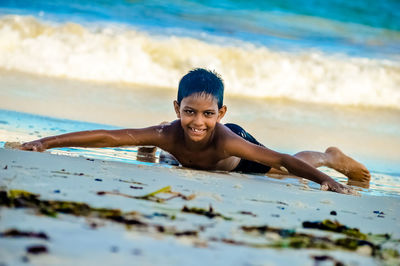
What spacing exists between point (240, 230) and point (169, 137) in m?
3.11

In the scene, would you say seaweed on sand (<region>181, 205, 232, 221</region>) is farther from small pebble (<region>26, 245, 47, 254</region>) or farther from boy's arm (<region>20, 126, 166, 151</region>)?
boy's arm (<region>20, 126, 166, 151</region>)

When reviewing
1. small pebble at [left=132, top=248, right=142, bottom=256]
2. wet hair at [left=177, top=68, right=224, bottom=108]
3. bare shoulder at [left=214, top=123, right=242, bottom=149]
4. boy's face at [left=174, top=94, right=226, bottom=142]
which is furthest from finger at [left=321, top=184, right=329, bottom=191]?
small pebble at [left=132, top=248, right=142, bottom=256]

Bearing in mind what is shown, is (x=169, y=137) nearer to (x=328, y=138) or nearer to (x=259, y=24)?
(x=328, y=138)

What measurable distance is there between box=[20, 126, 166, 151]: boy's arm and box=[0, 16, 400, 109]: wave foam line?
34.1ft

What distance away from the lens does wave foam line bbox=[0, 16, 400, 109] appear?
15062 mm

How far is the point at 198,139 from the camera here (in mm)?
4883

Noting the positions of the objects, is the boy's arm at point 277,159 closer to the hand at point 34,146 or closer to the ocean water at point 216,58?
the hand at point 34,146

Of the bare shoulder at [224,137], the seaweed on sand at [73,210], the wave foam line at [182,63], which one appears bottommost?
the seaweed on sand at [73,210]

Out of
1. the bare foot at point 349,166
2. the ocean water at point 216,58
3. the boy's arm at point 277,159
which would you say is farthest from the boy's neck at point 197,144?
the ocean water at point 216,58

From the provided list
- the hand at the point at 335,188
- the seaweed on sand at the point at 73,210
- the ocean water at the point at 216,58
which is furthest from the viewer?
the ocean water at the point at 216,58

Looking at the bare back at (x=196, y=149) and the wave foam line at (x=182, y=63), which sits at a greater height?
the wave foam line at (x=182, y=63)

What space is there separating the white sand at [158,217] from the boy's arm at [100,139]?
56 cm

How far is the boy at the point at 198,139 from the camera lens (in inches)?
184

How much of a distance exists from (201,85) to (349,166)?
2992 mm
